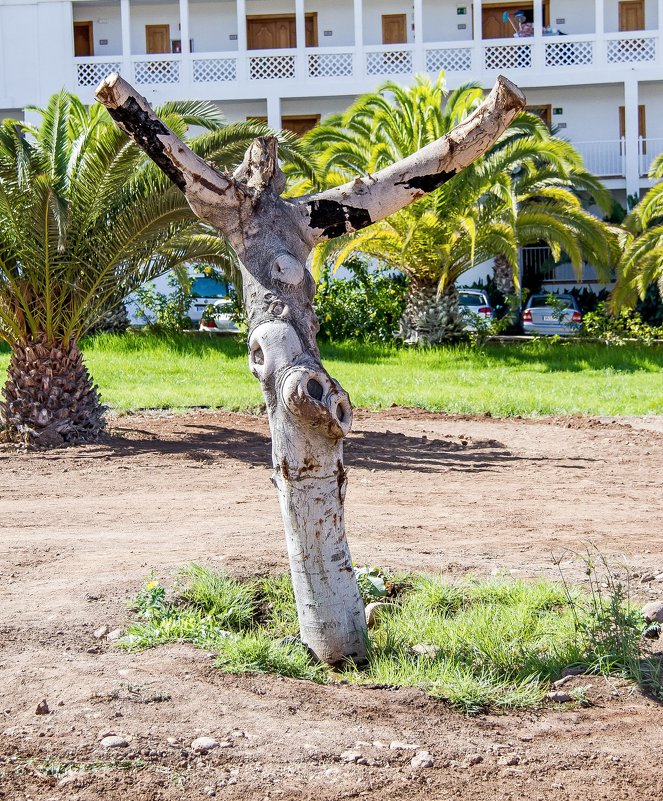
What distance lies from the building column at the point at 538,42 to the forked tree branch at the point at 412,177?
87.5 feet

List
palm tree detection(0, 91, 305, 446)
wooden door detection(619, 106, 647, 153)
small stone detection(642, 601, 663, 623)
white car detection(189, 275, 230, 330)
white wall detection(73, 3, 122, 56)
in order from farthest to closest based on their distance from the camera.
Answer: white wall detection(73, 3, 122, 56) → wooden door detection(619, 106, 647, 153) → white car detection(189, 275, 230, 330) → palm tree detection(0, 91, 305, 446) → small stone detection(642, 601, 663, 623)

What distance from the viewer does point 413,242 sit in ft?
63.3

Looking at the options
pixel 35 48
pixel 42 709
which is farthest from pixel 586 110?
pixel 42 709

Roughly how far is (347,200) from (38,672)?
2.27 meters

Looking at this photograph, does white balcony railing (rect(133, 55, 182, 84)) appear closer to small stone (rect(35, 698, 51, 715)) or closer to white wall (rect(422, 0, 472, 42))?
white wall (rect(422, 0, 472, 42))

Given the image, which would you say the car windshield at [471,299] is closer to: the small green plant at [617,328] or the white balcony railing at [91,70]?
the small green plant at [617,328]

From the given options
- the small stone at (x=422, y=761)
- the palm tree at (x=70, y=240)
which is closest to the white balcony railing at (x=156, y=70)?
the palm tree at (x=70, y=240)

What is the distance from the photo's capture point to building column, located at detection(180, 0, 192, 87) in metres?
29.5

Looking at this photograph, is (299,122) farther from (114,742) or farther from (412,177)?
(114,742)

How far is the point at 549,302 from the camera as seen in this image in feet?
73.9

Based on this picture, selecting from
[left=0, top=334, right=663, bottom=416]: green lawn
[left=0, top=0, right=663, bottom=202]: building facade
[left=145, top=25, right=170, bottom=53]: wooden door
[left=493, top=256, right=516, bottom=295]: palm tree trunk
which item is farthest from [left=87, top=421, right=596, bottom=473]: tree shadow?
[left=145, top=25, right=170, bottom=53]: wooden door

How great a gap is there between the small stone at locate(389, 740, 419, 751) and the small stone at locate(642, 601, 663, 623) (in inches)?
71.6

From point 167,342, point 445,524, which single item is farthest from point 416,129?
point 445,524

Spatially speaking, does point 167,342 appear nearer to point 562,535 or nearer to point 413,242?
point 413,242
